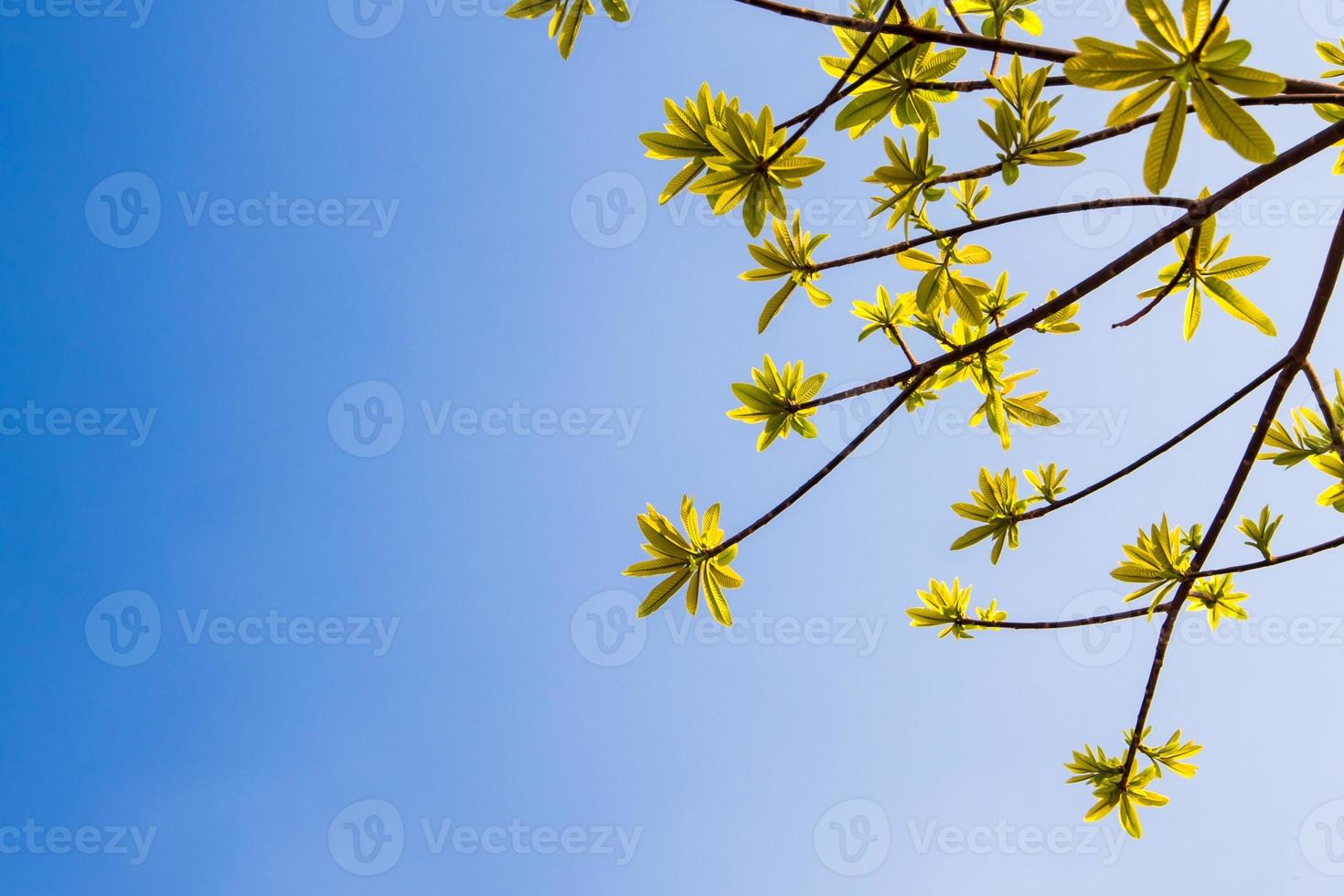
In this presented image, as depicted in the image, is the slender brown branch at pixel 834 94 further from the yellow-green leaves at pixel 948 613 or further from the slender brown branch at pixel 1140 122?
the yellow-green leaves at pixel 948 613

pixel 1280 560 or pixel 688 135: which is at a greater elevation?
pixel 688 135

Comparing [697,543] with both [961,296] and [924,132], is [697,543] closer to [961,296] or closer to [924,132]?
[961,296]

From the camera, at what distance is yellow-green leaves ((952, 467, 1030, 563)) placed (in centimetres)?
245

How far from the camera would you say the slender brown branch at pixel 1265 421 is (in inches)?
68.1

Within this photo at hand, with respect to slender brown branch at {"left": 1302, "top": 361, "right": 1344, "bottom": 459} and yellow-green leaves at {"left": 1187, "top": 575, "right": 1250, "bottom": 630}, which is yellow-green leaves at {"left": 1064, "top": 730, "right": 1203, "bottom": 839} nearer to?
yellow-green leaves at {"left": 1187, "top": 575, "right": 1250, "bottom": 630}

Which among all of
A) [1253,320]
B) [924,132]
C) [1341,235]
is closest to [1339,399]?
[1253,320]

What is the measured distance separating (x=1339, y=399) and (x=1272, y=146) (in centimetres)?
122

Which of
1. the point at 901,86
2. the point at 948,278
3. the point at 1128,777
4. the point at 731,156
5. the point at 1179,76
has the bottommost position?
the point at 1128,777

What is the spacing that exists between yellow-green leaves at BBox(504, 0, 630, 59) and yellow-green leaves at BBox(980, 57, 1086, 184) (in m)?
1.00

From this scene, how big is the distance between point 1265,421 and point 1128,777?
4.38 feet

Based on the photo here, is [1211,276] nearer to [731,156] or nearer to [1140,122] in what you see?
[1140,122]

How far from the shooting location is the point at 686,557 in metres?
2.17

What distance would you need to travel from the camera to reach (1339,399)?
2.12 metres

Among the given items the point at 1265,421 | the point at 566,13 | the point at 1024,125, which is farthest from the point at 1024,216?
the point at 566,13
